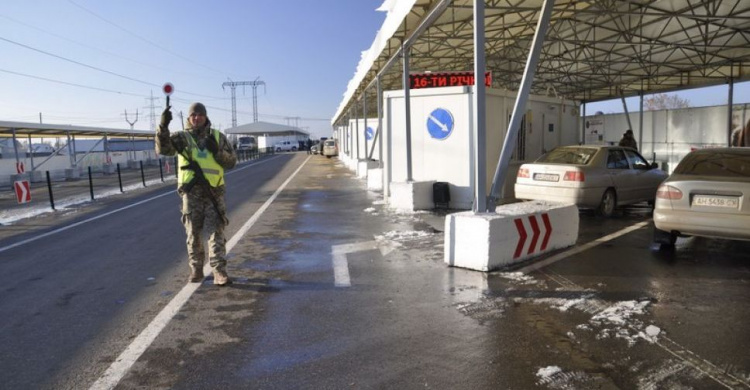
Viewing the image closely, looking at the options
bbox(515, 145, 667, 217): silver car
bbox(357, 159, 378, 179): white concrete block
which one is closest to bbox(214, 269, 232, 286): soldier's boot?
bbox(515, 145, 667, 217): silver car

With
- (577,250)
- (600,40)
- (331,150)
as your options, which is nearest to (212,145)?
(577,250)

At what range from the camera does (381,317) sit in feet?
15.8

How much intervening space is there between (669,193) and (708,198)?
48 centimetres

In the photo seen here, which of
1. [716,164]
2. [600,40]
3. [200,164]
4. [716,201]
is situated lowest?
[716,201]

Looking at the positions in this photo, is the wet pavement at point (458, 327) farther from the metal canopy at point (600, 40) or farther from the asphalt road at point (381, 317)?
the metal canopy at point (600, 40)

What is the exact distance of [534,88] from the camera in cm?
3077

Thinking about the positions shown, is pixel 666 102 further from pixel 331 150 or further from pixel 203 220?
pixel 203 220

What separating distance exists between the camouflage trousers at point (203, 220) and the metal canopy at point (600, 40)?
5.19 meters

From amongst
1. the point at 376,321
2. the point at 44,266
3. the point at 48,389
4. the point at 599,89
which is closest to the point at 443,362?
the point at 376,321

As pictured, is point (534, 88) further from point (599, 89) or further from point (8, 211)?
point (8, 211)

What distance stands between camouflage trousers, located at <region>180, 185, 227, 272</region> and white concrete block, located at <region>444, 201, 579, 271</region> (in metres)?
2.74

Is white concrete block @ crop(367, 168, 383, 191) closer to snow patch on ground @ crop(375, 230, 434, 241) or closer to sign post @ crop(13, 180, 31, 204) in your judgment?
snow patch on ground @ crop(375, 230, 434, 241)

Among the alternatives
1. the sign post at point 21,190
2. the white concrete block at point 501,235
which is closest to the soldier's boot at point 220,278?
the white concrete block at point 501,235

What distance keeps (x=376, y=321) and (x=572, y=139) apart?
39.6 feet
